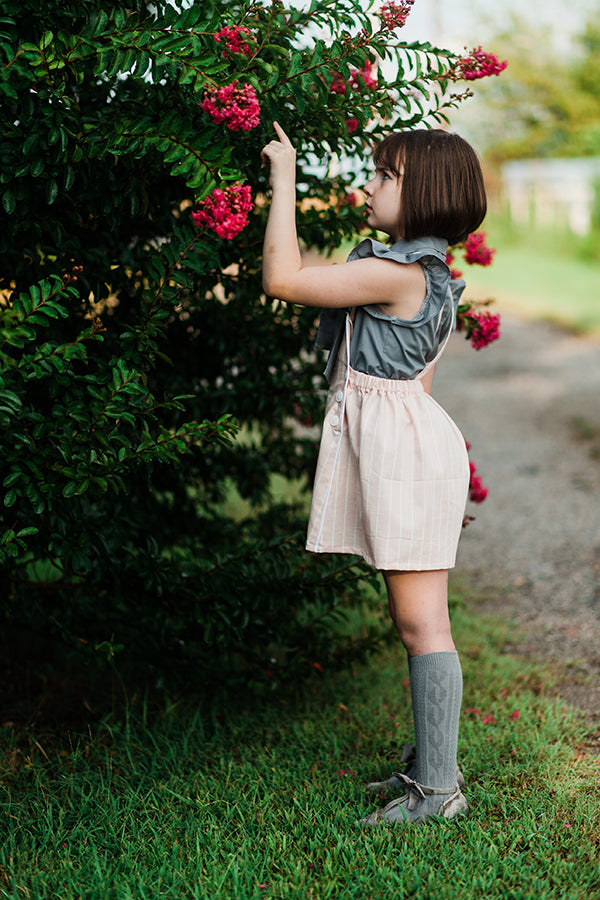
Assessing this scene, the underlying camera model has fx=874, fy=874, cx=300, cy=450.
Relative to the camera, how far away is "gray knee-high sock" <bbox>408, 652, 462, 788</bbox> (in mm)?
2168

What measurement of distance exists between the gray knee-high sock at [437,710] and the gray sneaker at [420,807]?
0.02 metres

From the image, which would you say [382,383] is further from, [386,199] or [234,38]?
[234,38]

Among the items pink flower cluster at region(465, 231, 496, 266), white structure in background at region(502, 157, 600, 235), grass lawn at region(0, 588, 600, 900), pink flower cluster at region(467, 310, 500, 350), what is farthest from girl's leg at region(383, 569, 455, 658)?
white structure in background at region(502, 157, 600, 235)

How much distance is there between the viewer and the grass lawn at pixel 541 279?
454 inches

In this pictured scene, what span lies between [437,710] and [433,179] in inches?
51.1

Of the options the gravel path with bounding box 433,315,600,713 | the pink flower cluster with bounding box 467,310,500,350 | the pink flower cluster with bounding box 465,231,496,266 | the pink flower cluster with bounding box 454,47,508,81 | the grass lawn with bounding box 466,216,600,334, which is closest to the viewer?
the pink flower cluster with bounding box 454,47,508,81

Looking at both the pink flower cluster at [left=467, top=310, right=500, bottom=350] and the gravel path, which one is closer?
the pink flower cluster at [left=467, top=310, right=500, bottom=350]

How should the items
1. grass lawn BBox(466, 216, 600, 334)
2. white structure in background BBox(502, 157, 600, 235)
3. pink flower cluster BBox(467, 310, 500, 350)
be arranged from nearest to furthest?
1. pink flower cluster BBox(467, 310, 500, 350)
2. grass lawn BBox(466, 216, 600, 334)
3. white structure in background BBox(502, 157, 600, 235)

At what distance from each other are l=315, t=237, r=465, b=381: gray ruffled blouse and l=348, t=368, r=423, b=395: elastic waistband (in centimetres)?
1

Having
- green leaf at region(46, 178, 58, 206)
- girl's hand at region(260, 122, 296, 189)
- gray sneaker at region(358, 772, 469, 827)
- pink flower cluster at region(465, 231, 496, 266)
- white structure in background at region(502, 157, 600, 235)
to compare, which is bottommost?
gray sneaker at region(358, 772, 469, 827)

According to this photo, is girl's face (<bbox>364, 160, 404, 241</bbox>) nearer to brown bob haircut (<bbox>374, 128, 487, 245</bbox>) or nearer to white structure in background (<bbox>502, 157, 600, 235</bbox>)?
brown bob haircut (<bbox>374, 128, 487, 245</bbox>)

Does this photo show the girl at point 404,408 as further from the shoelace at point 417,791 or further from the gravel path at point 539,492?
the gravel path at point 539,492

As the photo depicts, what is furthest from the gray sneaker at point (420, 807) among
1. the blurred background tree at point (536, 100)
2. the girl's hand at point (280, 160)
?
the blurred background tree at point (536, 100)

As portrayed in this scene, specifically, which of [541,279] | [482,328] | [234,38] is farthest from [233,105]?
[541,279]
